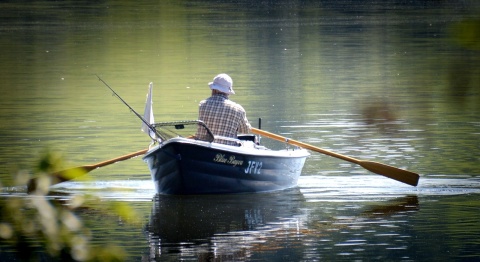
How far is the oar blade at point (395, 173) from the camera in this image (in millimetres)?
14883

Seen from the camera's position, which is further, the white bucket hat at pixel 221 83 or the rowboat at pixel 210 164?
the white bucket hat at pixel 221 83

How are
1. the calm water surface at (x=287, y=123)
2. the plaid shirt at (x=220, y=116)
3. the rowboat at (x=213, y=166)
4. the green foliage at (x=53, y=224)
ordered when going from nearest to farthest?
the green foliage at (x=53, y=224), the calm water surface at (x=287, y=123), the rowboat at (x=213, y=166), the plaid shirt at (x=220, y=116)

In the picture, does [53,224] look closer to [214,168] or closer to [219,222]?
[219,222]

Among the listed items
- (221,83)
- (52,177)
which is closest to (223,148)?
(221,83)

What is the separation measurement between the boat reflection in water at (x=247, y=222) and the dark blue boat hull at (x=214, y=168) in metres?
0.13

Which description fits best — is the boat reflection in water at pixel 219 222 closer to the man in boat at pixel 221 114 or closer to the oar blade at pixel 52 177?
the man in boat at pixel 221 114

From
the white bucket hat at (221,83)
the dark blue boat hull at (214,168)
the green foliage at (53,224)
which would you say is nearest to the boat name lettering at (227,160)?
the dark blue boat hull at (214,168)

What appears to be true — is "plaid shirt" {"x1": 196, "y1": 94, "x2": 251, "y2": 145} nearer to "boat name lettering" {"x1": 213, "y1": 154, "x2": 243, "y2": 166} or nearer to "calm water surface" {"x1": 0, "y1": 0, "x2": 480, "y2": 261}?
"boat name lettering" {"x1": 213, "y1": 154, "x2": 243, "y2": 166}

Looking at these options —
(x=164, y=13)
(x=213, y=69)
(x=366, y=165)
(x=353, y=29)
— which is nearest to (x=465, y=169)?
(x=366, y=165)

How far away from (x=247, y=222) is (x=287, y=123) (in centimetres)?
1024

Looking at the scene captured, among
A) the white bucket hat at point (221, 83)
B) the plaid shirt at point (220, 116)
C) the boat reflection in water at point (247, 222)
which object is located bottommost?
the boat reflection in water at point (247, 222)

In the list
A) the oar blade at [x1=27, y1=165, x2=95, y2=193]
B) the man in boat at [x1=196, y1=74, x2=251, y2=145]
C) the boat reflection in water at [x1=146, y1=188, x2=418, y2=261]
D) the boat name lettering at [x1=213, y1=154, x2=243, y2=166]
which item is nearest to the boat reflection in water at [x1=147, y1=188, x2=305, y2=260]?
the boat reflection in water at [x1=146, y1=188, x2=418, y2=261]

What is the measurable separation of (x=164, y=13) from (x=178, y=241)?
71.3 meters

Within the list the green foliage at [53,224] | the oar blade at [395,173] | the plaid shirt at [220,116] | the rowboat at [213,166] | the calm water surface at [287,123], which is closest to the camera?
the green foliage at [53,224]
